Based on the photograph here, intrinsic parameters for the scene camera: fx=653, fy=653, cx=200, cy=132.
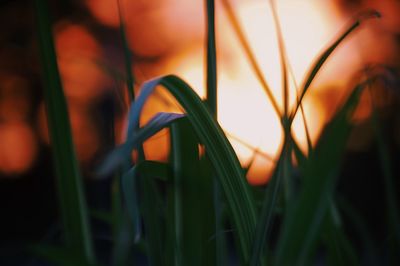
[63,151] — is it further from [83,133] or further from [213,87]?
[83,133]

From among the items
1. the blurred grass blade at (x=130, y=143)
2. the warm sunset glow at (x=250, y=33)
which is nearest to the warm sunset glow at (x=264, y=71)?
the warm sunset glow at (x=250, y=33)

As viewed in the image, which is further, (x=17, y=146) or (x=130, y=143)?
(x=17, y=146)

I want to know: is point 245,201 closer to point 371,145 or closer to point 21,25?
point 371,145

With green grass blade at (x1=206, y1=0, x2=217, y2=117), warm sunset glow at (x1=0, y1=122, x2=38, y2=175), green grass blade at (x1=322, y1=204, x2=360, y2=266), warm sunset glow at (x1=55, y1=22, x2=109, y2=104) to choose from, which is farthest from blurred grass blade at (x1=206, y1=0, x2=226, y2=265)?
warm sunset glow at (x1=0, y1=122, x2=38, y2=175)

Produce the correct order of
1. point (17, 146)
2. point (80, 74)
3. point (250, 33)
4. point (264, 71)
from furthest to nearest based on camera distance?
point (17, 146)
point (80, 74)
point (250, 33)
point (264, 71)

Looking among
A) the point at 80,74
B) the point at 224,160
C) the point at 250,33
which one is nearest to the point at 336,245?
the point at 224,160

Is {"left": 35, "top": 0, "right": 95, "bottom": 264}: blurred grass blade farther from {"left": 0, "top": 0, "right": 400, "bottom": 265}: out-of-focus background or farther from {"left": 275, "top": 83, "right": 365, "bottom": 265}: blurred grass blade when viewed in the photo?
{"left": 0, "top": 0, "right": 400, "bottom": 265}: out-of-focus background
